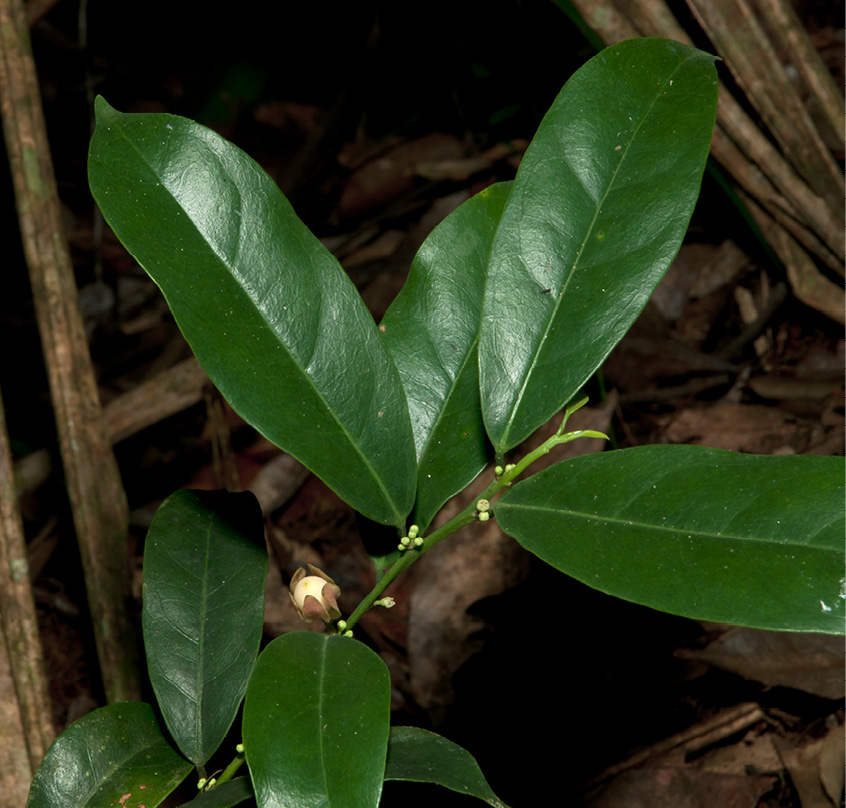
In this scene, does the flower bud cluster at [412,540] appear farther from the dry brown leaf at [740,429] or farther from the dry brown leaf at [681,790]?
the dry brown leaf at [740,429]

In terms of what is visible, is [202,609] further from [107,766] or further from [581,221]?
[581,221]

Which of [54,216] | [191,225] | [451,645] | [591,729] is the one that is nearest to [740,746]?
[591,729]

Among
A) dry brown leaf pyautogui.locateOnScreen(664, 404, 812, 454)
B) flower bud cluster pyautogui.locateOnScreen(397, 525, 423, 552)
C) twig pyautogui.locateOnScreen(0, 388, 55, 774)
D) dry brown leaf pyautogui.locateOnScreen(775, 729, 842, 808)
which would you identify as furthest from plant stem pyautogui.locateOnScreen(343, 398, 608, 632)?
dry brown leaf pyautogui.locateOnScreen(664, 404, 812, 454)

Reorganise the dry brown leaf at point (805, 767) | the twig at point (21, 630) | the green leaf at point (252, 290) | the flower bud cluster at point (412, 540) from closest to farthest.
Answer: the green leaf at point (252, 290), the flower bud cluster at point (412, 540), the twig at point (21, 630), the dry brown leaf at point (805, 767)

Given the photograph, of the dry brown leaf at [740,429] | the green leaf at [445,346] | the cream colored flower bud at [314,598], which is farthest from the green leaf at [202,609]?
the dry brown leaf at [740,429]

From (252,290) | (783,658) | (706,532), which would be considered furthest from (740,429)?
(252,290)

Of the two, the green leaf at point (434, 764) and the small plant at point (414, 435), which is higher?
the small plant at point (414, 435)

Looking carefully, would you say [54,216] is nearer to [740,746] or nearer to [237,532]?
[237,532]
